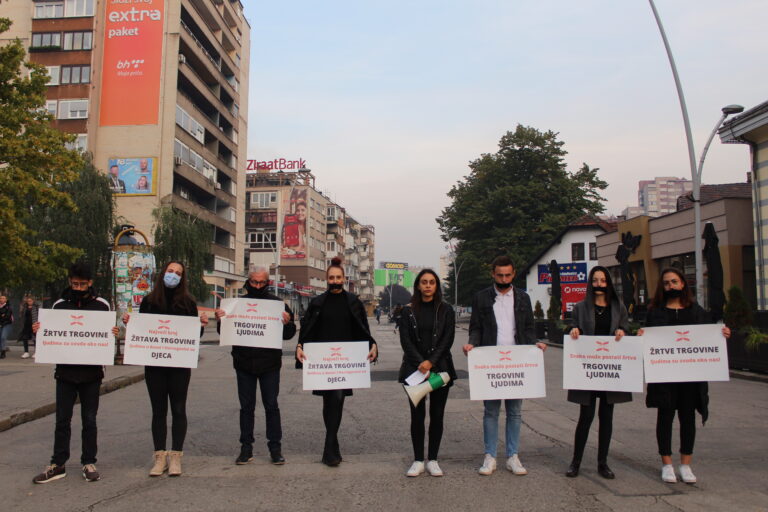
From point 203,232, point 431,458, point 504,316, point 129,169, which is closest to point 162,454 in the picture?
point 431,458

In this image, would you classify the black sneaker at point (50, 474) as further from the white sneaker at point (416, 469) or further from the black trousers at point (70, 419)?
the white sneaker at point (416, 469)

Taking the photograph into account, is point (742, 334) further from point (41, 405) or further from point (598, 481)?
point (41, 405)

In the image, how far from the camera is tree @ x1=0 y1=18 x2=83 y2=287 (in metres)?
15.7

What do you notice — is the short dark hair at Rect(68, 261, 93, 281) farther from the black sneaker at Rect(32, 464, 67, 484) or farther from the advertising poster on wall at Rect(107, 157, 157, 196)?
the advertising poster on wall at Rect(107, 157, 157, 196)

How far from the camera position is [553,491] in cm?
511

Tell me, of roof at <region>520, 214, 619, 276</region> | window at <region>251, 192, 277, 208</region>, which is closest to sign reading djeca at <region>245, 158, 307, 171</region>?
window at <region>251, 192, 277, 208</region>

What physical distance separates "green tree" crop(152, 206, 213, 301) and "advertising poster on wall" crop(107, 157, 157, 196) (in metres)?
7.21

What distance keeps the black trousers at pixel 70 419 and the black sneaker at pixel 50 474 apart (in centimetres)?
4

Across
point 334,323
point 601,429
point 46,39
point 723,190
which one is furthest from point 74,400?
point 46,39

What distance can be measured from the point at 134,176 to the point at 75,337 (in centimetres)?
4189

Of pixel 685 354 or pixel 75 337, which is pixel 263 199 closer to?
pixel 75 337

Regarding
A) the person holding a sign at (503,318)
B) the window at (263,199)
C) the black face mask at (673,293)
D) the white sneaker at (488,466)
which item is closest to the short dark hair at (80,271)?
the person holding a sign at (503,318)

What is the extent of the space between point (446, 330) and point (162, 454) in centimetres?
286

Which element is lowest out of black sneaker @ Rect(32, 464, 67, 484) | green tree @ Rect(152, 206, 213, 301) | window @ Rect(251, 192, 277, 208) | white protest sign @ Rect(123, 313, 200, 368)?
black sneaker @ Rect(32, 464, 67, 484)
